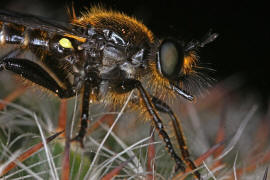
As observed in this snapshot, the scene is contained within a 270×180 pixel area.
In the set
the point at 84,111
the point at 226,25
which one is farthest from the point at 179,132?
the point at 226,25

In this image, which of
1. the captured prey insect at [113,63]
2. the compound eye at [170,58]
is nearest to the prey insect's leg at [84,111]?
the captured prey insect at [113,63]

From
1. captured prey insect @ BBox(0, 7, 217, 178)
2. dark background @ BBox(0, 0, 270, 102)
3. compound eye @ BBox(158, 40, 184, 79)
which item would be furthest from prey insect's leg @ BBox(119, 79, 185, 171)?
dark background @ BBox(0, 0, 270, 102)

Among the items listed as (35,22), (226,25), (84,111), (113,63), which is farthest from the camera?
(226,25)

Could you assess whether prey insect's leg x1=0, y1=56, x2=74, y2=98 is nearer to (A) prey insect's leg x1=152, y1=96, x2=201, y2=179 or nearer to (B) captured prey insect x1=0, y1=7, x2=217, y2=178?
(B) captured prey insect x1=0, y1=7, x2=217, y2=178

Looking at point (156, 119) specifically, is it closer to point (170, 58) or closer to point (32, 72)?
point (170, 58)

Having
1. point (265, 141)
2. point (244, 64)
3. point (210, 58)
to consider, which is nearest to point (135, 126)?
point (265, 141)

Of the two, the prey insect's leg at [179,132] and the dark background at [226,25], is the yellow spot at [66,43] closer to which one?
the prey insect's leg at [179,132]
